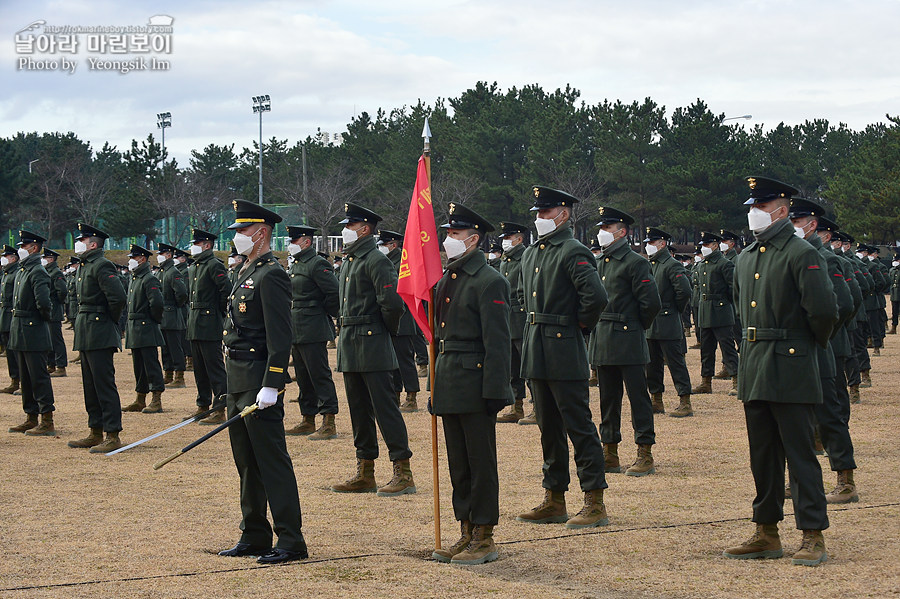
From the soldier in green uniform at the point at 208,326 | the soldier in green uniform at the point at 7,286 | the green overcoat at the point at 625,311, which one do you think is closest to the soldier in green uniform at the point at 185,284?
the soldier in green uniform at the point at 7,286

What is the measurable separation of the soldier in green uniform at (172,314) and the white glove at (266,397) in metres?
10.6

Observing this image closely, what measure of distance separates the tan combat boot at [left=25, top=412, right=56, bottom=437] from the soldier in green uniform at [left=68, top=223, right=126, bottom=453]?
1167 mm

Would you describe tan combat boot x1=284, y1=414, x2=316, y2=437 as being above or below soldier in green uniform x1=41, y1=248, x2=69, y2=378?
below

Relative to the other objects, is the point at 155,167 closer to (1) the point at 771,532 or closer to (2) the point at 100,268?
(2) the point at 100,268

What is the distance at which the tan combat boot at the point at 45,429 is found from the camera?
41.5 ft

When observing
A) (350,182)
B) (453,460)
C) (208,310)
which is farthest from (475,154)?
(453,460)

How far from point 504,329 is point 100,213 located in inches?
2559

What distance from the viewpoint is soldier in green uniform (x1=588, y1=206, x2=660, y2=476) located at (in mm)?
9883

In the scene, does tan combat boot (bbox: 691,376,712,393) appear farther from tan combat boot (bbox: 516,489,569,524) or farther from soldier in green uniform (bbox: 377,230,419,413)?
tan combat boot (bbox: 516,489,569,524)

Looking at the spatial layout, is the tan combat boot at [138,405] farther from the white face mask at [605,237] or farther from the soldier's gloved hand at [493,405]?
the soldier's gloved hand at [493,405]

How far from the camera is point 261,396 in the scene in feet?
21.6

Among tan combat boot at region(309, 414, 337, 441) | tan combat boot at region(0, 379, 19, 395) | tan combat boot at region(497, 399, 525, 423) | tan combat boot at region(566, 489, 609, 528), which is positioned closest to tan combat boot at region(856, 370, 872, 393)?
tan combat boot at region(497, 399, 525, 423)

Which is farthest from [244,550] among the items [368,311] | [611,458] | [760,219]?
[611,458]

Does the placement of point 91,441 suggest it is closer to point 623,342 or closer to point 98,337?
point 98,337
